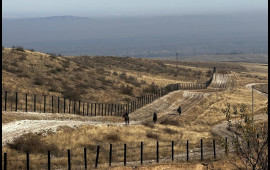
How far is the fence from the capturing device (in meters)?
29.1

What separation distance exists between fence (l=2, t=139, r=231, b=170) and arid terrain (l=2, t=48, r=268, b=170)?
0.13 metres

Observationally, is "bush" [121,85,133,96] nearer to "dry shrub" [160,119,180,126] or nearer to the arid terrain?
the arid terrain

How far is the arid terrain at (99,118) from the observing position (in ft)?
109

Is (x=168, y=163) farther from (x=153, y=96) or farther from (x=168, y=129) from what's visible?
(x=153, y=96)

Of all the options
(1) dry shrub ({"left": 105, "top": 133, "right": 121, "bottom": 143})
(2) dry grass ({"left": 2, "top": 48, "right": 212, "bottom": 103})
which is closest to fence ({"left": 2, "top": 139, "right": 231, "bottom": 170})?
(1) dry shrub ({"left": 105, "top": 133, "right": 121, "bottom": 143})

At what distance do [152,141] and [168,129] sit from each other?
7.45 metres

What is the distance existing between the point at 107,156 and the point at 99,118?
19.1 metres

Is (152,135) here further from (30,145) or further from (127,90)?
(127,90)

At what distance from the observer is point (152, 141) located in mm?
42094

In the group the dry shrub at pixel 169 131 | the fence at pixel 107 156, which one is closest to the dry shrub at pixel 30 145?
the fence at pixel 107 156

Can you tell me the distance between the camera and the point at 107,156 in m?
33.4

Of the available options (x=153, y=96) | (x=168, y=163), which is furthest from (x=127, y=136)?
(x=153, y=96)

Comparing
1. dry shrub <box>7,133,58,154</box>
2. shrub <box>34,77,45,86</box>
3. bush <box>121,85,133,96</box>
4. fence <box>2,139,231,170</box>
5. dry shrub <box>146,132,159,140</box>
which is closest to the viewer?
fence <box>2,139,231,170</box>

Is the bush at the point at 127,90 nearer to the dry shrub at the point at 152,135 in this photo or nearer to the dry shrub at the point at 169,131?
the dry shrub at the point at 169,131
